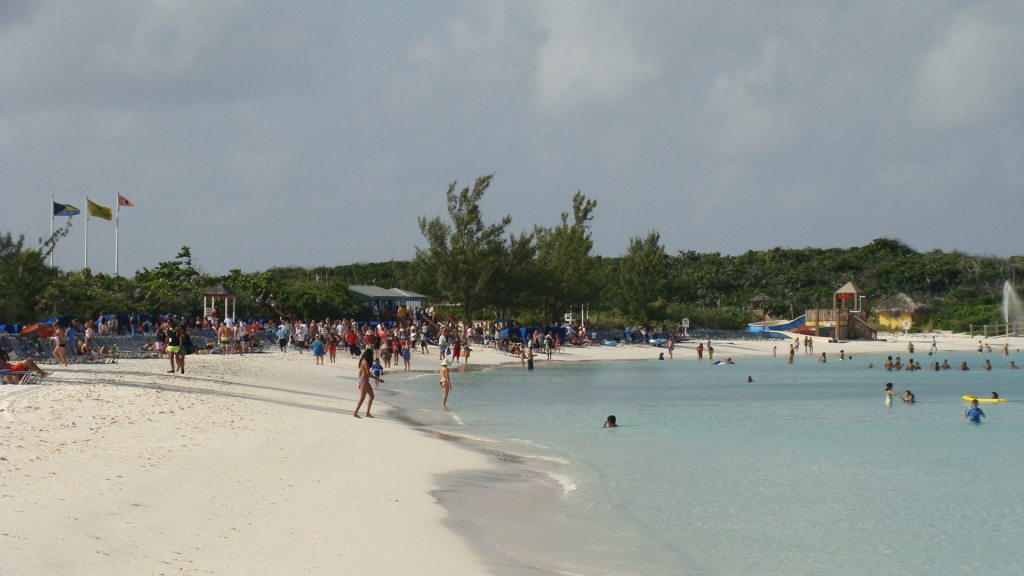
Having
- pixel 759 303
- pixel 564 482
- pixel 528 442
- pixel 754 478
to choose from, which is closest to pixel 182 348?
pixel 528 442

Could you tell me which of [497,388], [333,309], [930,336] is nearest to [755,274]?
[930,336]

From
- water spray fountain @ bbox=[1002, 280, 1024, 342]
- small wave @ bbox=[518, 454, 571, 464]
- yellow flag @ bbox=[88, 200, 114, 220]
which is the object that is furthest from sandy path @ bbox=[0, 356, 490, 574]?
water spray fountain @ bbox=[1002, 280, 1024, 342]

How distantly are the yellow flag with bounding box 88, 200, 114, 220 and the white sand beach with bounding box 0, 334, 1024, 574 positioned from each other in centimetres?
3467

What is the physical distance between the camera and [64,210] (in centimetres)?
4478

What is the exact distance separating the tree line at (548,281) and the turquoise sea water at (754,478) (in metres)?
18.3

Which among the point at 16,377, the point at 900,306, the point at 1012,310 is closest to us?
the point at 16,377

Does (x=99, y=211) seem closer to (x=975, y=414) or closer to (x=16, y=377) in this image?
(x=16, y=377)

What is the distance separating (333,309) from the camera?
1982 inches

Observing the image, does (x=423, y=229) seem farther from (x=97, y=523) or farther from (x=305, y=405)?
(x=97, y=523)

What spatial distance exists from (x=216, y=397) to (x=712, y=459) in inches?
364

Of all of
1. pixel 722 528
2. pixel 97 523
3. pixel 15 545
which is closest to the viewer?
pixel 15 545

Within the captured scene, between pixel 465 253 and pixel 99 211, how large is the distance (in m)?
20.1

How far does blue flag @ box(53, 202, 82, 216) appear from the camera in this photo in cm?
4444

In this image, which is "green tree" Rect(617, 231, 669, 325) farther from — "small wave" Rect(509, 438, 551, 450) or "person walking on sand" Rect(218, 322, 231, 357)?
"small wave" Rect(509, 438, 551, 450)
